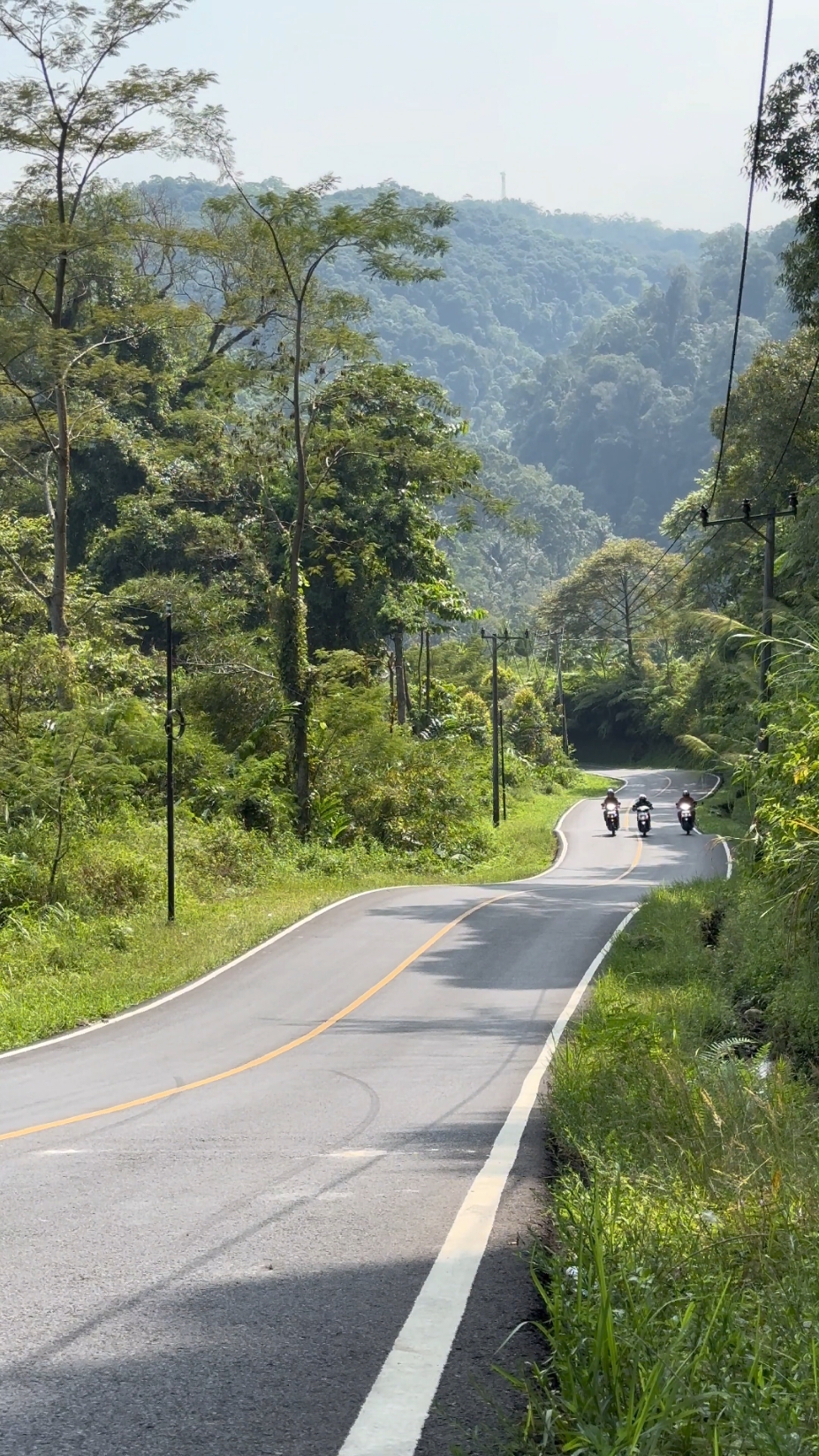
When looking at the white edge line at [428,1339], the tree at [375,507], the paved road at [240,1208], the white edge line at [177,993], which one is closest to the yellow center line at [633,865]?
the white edge line at [177,993]

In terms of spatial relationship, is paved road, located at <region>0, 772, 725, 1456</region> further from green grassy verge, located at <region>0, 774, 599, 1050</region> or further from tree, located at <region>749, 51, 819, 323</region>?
tree, located at <region>749, 51, 819, 323</region>

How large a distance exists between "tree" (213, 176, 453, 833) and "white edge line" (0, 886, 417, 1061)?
9.94m

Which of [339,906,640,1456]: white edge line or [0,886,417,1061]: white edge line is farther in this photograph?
[0,886,417,1061]: white edge line

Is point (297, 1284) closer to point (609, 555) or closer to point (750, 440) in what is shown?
point (750, 440)

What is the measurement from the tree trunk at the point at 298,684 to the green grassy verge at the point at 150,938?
2.22 m

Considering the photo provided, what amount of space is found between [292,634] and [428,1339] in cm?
3629

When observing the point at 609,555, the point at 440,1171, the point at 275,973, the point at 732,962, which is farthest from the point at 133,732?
the point at 609,555

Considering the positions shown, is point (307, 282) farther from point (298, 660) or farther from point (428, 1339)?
Answer: point (428, 1339)

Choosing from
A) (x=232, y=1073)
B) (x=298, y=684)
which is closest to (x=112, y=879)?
(x=298, y=684)

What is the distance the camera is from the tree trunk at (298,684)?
1603 inches

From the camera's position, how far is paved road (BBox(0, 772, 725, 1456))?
15.1ft

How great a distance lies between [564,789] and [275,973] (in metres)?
53.4

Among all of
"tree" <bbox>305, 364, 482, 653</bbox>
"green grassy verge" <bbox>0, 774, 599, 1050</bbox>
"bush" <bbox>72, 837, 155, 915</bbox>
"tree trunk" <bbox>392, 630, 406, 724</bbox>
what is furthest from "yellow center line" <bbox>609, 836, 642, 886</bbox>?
"bush" <bbox>72, 837, 155, 915</bbox>

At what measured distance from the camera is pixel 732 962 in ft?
65.9
